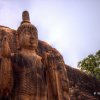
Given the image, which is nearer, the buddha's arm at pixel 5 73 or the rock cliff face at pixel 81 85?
the buddha's arm at pixel 5 73

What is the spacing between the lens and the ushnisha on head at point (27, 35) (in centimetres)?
916

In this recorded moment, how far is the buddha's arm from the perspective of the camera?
8.23 metres

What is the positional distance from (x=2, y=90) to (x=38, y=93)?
96 cm

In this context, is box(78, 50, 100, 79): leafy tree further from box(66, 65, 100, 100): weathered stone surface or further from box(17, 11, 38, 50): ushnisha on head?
box(17, 11, 38, 50): ushnisha on head

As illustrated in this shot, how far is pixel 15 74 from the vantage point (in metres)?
8.66

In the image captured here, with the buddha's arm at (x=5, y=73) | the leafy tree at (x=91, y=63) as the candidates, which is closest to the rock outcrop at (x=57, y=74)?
the buddha's arm at (x=5, y=73)

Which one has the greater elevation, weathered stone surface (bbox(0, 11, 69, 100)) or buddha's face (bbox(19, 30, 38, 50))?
buddha's face (bbox(19, 30, 38, 50))

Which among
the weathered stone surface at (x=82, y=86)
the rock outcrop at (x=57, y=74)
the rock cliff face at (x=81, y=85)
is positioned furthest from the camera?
the weathered stone surface at (x=82, y=86)

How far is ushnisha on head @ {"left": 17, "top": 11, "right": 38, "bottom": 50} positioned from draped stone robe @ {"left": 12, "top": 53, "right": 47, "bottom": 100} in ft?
1.15

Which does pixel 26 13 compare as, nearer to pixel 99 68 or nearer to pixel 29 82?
pixel 29 82

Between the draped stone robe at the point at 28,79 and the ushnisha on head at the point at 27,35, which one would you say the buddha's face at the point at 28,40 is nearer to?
the ushnisha on head at the point at 27,35

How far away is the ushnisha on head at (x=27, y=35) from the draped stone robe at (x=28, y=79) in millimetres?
351

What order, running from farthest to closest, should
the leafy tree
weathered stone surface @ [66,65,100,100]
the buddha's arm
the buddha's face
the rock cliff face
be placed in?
1. the leafy tree
2. weathered stone surface @ [66,65,100,100]
3. the rock cliff face
4. the buddha's face
5. the buddha's arm

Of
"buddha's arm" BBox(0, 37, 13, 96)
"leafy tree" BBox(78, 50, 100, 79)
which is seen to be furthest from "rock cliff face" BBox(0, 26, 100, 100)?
"buddha's arm" BBox(0, 37, 13, 96)
